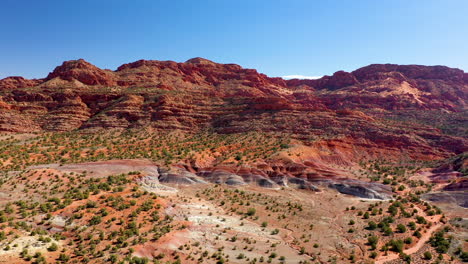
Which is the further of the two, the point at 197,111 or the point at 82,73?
the point at 82,73

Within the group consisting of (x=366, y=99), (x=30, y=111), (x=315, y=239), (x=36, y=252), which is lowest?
(x=315, y=239)

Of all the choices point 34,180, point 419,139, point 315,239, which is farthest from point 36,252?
point 419,139

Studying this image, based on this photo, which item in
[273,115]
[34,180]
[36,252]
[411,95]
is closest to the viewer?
[36,252]

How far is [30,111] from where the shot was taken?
5322 cm

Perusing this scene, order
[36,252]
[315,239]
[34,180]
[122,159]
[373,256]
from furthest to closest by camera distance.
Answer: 1. [122,159]
2. [34,180]
3. [315,239]
4. [373,256]
5. [36,252]

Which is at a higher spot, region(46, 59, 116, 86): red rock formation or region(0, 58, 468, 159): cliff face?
region(46, 59, 116, 86): red rock formation

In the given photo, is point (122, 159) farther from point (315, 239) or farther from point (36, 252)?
point (315, 239)

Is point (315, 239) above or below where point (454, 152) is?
below

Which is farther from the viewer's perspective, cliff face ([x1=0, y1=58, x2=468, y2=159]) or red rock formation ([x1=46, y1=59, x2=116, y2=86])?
red rock formation ([x1=46, y1=59, x2=116, y2=86])

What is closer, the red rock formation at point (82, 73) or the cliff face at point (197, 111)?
the cliff face at point (197, 111)

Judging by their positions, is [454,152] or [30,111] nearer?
Answer: [454,152]

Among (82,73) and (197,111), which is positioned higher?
(82,73)

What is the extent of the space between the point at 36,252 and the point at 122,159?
19.1m

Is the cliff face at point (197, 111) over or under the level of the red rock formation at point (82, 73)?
under
